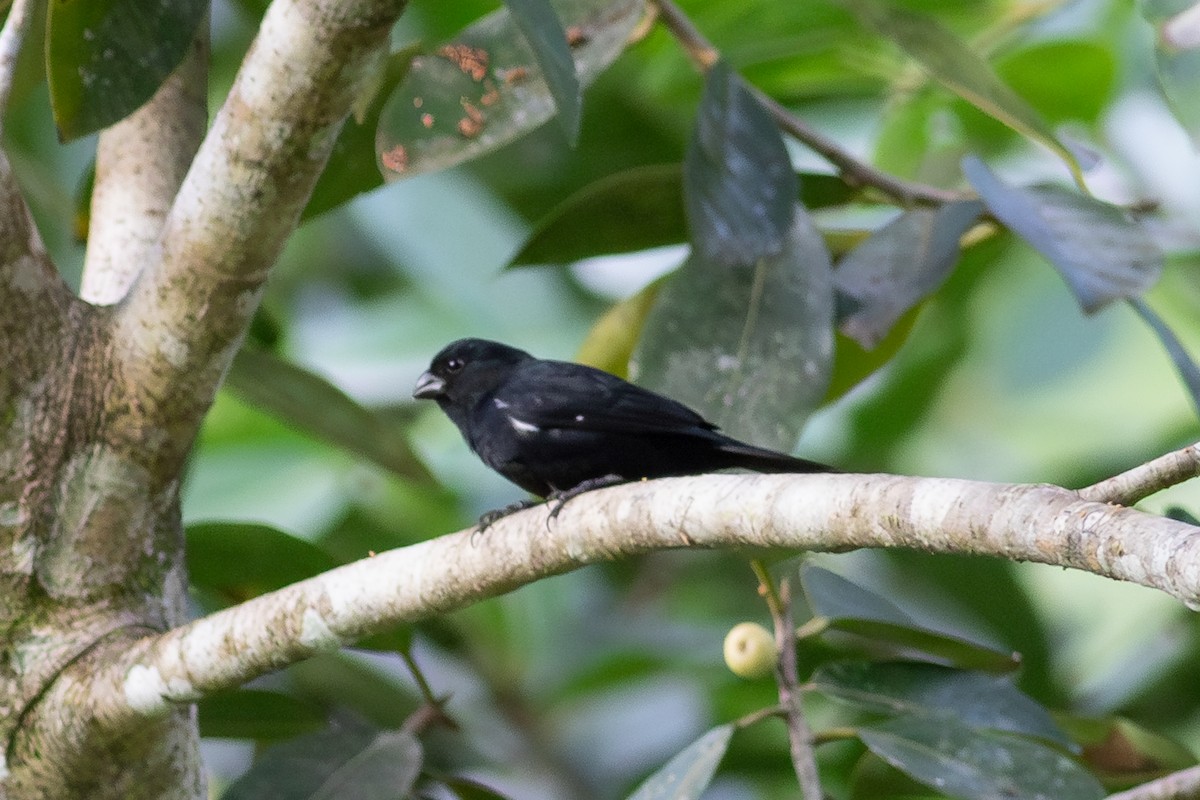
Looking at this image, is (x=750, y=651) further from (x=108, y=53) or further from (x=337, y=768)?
(x=108, y=53)

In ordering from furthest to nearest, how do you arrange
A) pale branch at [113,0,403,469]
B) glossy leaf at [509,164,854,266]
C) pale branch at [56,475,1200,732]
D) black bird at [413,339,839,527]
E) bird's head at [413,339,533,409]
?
bird's head at [413,339,533,409] → glossy leaf at [509,164,854,266] → black bird at [413,339,839,527] → pale branch at [113,0,403,469] → pale branch at [56,475,1200,732]

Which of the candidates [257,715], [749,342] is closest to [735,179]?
[749,342]

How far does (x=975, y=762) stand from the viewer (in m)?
2.00

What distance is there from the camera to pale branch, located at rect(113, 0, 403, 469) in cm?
165

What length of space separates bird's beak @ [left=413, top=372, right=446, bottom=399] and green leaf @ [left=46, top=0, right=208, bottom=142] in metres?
1.07

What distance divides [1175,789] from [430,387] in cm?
172

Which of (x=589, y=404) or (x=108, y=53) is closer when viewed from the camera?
(x=108, y=53)

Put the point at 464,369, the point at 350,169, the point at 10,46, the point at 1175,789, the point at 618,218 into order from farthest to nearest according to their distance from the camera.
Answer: the point at 464,369 < the point at 618,218 < the point at 350,169 < the point at 10,46 < the point at 1175,789

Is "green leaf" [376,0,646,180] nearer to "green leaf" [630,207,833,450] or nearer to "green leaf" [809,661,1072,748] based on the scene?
"green leaf" [630,207,833,450]

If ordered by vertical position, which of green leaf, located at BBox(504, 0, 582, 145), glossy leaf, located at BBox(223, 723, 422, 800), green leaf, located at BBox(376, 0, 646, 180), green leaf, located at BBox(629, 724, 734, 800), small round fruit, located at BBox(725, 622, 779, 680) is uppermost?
green leaf, located at BBox(504, 0, 582, 145)

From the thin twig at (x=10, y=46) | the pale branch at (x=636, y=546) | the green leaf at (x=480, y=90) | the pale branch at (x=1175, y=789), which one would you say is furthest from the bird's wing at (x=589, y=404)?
the thin twig at (x=10, y=46)

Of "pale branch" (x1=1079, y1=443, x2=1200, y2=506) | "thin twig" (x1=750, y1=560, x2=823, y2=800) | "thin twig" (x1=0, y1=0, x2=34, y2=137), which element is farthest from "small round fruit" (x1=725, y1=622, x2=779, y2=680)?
"thin twig" (x1=0, y1=0, x2=34, y2=137)

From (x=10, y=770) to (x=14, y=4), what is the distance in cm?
118

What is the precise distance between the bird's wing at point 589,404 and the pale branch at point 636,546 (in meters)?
0.70
